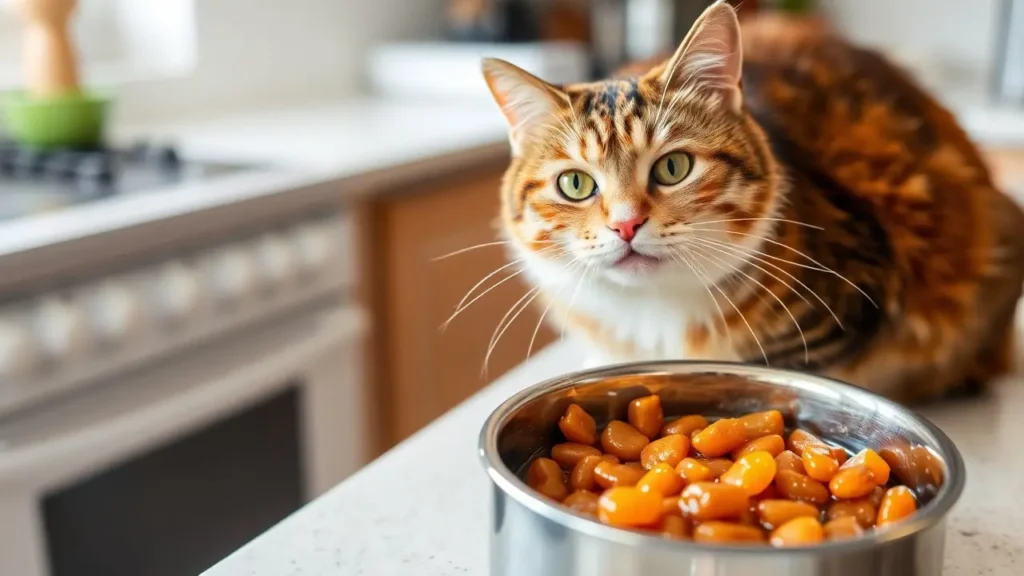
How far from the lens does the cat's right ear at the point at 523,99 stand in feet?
Result: 2.72

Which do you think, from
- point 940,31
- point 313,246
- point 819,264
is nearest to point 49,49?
point 313,246

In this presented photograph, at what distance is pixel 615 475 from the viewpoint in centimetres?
58

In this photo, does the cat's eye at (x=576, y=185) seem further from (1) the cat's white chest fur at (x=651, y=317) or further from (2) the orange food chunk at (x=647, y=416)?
(2) the orange food chunk at (x=647, y=416)

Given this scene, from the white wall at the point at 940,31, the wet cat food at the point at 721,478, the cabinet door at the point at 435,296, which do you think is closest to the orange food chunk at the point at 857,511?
the wet cat food at the point at 721,478

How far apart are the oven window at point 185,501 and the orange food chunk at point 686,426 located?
2.68 feet

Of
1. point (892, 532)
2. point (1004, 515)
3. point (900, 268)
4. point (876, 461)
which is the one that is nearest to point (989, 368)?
point (900, 268)

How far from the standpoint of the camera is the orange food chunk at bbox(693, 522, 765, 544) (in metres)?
0.50

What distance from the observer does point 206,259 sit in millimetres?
1447

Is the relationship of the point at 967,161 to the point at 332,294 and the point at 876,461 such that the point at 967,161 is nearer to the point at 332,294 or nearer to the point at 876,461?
the point at 876,461

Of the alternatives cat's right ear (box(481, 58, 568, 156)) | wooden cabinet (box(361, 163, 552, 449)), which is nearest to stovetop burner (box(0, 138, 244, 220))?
wooden cabinet (box(361, 163, 552, 449))

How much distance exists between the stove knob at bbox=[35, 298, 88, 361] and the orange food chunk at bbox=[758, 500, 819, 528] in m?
0.97

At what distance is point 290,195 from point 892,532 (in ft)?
4.01

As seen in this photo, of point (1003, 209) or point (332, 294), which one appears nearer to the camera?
point (1003, 209)

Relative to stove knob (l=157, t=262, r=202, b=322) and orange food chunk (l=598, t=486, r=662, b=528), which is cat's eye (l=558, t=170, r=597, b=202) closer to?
orange food chunk (l=598, t=486, r=662, b=528)
